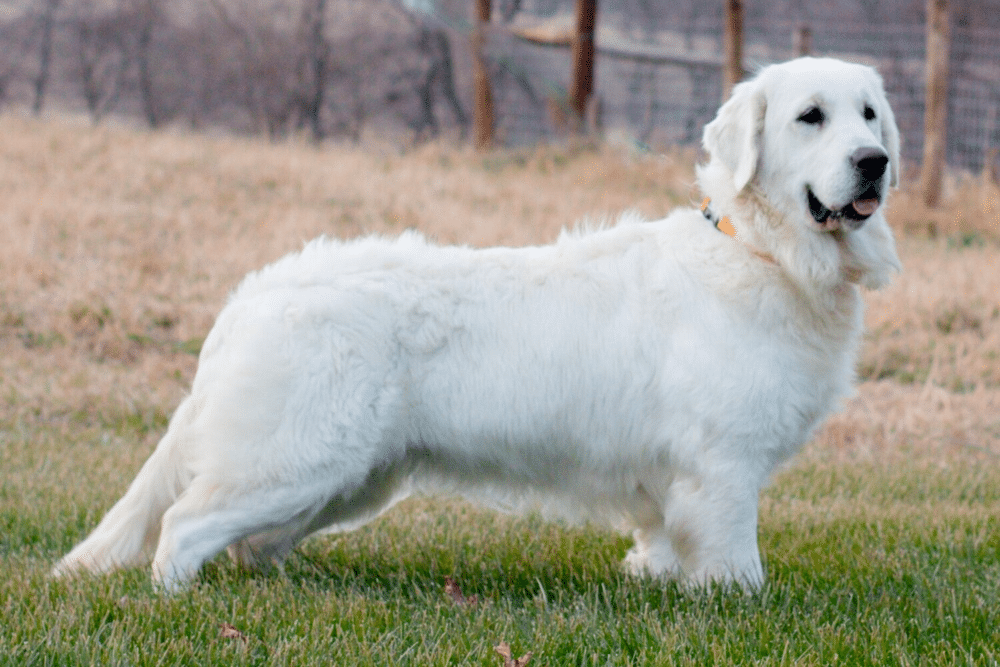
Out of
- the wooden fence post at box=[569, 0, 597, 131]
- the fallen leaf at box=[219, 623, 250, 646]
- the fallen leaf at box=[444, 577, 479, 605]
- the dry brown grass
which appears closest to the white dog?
the fallen leaf at box=[444, 577, 479, 605]

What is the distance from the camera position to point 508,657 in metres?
2.81

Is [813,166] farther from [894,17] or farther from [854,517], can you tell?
[894,17]

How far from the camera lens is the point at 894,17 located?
2180 cm

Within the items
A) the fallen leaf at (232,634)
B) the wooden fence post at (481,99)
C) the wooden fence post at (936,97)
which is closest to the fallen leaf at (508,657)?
the fallen leaf at (232,634)

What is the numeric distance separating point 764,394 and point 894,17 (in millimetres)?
21024

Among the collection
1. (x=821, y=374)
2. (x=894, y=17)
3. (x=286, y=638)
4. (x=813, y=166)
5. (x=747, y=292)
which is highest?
(x=894, y=17)

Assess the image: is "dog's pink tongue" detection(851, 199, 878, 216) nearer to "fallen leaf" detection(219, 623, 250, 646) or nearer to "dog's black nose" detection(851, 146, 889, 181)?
"dog's black nose" detection(851, 146, 889, 181)

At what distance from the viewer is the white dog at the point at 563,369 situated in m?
3.34

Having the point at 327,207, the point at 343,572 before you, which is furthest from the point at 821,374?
the point at 327,207

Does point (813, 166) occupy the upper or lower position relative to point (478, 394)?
upper

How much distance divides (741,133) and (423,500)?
2.44m

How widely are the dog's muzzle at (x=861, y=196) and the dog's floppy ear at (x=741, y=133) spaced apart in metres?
0.23

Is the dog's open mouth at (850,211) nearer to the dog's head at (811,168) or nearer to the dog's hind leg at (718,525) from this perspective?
the dog's head at (811,168)

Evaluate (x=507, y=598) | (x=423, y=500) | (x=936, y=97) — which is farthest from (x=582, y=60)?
(x=507, y=598)
